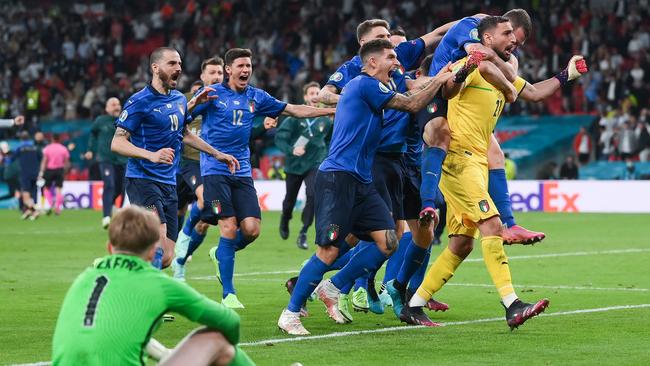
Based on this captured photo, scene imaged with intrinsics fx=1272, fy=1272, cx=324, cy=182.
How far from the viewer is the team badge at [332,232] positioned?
993 centimetres

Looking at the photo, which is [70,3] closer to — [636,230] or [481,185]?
[636,230]

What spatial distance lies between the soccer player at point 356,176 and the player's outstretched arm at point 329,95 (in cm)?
78

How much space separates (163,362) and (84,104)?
35164mm

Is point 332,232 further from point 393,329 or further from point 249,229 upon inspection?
point 249,229

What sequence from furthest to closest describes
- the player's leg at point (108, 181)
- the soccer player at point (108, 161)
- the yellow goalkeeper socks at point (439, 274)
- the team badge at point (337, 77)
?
the player's leg at point (108, 181), the soccer player at point (108, 161), the team badge at point (337, 77), the yellow goalkeeper socks at point (439, 274)

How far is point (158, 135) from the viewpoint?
444 inches

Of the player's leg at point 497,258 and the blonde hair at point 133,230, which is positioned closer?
the blonde hair at point 133,230

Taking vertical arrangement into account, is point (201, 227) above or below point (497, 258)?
below

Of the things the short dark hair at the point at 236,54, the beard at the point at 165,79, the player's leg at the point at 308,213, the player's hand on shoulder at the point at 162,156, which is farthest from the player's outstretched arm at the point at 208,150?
the player's leg at the point at 308,213

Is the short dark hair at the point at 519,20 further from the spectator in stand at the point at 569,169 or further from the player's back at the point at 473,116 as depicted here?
the spectator in stand at the point at 569,169

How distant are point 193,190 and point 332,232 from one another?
20.2 ft

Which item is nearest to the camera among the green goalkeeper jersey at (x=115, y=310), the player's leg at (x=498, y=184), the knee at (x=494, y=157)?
the green goalkeeper jersey at (x=115, y=310)

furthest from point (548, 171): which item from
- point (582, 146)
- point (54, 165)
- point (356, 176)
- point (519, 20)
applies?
point (356, 176)

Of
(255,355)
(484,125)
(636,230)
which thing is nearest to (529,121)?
(636,230)
